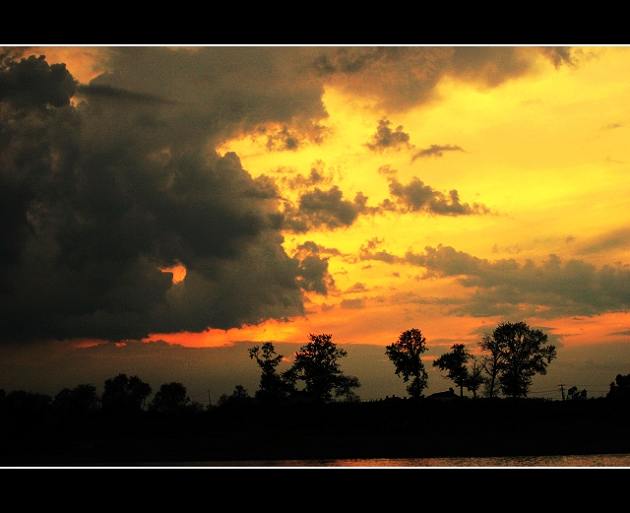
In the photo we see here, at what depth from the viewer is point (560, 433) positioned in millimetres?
40812

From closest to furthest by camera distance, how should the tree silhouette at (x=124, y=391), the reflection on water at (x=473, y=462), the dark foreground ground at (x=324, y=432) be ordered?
the reflection on water at (x=473, y=462) → the dark foreground ground at (x=324, y=432) → the tree silhouette at (x=124, y=391)

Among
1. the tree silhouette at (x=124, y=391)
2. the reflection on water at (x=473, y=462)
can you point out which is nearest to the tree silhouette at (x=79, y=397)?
the tree silhouette at (x=124, y=391)

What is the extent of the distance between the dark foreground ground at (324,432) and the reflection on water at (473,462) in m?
1.42

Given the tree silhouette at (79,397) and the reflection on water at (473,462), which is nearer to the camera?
the reflection on water at (473,462)

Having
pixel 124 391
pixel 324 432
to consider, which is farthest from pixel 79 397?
pixel 324 432

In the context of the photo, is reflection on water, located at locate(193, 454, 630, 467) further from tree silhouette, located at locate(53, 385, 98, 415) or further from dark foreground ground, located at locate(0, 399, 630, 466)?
tree silhouette, located at locate(53, 385, 98, 415)

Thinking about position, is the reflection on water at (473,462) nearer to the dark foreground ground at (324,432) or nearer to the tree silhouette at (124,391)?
the dark foreground ground at (324,432)

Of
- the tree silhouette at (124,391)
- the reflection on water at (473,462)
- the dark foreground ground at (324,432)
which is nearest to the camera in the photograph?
the reflection on water at (473,462)

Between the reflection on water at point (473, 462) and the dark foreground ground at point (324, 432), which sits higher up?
the dark foreground ground at point (324, 432)

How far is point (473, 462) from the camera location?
3484 cm

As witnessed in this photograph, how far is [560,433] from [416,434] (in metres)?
8.44

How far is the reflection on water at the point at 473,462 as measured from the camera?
33.3 meters

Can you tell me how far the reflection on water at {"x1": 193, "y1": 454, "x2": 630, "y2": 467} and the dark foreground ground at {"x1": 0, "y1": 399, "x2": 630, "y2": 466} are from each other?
1.42m

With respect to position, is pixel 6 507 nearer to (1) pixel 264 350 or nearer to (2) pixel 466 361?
(1) pixel 264 350
